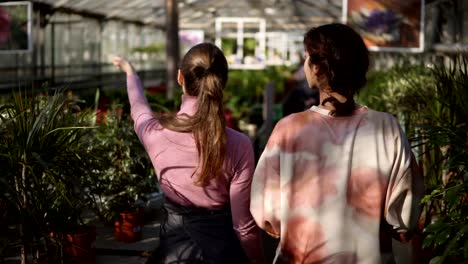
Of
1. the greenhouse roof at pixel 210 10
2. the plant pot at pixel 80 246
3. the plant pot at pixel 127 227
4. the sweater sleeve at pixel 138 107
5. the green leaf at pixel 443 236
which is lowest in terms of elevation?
the plant pot at pixel 127 227

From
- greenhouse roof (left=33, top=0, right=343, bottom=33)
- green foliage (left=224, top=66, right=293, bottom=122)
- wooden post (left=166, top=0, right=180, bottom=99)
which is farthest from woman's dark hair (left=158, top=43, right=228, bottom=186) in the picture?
greenhouse roof (left=33, top=0, right=343, bottom=33)

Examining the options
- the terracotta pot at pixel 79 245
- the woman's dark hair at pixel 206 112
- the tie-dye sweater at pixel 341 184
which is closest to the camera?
the tie-dye sweater at pixel 341 184

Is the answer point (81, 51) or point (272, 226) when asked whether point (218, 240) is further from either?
point (81, 51)

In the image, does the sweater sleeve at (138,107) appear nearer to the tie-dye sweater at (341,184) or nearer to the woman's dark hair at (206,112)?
the woman's dark hair at (206,112)

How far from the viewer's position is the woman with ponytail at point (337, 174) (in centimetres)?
154

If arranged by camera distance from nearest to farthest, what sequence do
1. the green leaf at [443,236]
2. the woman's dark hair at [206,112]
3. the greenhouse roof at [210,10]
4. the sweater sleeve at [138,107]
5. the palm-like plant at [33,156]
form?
the green leaf at [443,236]
the woman's dark hair at [206,112]
the sweater sleeve at [138,107]
the palm-like plant at [33,156]
the greenhouse roof at [210,10]

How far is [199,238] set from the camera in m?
A: 1.97

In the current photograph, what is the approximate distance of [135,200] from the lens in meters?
4.00

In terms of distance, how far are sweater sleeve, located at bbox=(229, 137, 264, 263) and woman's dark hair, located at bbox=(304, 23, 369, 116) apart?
0.49 meters

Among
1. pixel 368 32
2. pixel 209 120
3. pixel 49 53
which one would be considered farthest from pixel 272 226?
pixel 49 53

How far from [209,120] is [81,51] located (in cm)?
1693

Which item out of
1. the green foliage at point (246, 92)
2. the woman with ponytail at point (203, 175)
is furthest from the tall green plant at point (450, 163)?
the green foliage at point (246, 92)

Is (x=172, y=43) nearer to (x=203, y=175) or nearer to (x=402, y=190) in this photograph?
(x=203, y=175)

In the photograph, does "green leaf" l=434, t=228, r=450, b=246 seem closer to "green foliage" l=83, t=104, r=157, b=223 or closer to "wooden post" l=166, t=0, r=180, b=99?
"green foliage" l=83, t=104, r=157, b=223
